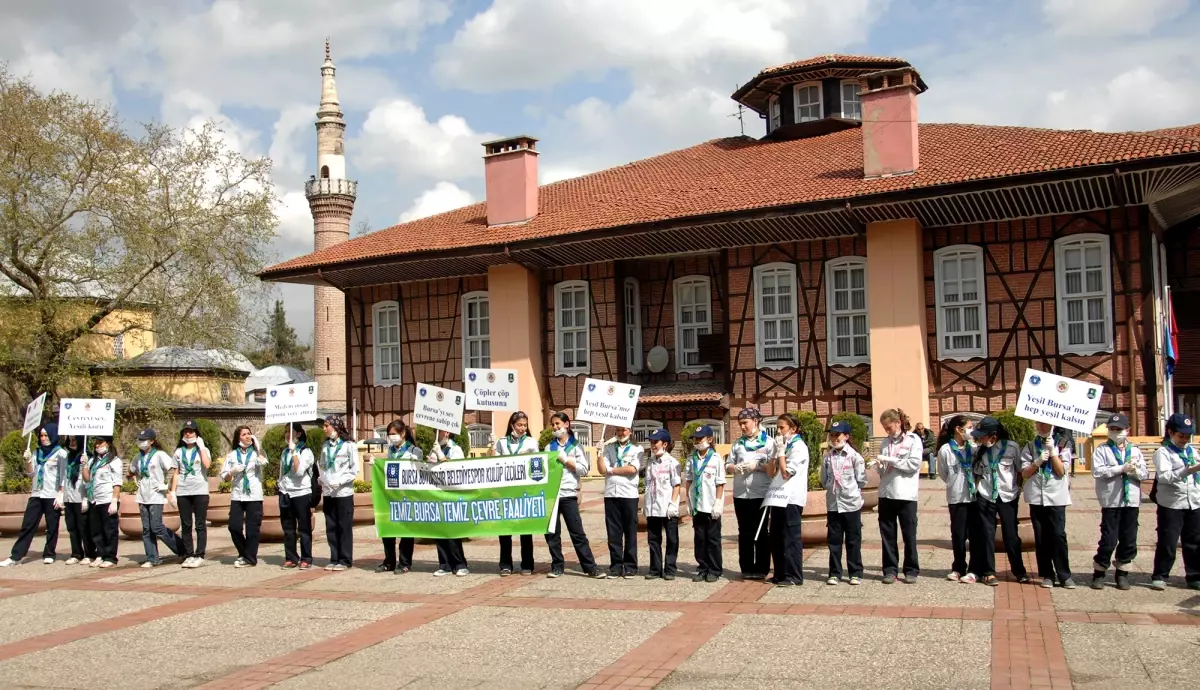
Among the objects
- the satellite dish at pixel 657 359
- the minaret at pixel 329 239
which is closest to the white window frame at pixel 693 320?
the satellite dish at pixel 657 359

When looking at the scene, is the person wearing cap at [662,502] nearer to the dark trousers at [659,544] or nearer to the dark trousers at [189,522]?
the dark trousers at [659,544]

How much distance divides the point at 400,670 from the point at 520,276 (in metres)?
21.2

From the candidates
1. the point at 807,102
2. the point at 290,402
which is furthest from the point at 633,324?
the point at 290,402

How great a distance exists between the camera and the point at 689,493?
10.8 metres

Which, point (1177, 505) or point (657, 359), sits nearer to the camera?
point (1177, 505)

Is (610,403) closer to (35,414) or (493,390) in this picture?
(493,390)

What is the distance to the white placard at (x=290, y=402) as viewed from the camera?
523 inches

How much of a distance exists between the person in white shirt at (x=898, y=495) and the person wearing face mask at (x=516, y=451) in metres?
3.54

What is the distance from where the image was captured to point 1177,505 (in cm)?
962

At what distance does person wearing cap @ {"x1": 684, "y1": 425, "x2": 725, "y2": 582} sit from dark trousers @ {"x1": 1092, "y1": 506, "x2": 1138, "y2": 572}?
10.8 feet

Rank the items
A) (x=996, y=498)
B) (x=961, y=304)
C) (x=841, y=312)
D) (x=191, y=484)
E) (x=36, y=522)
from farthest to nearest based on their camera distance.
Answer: (x=841, y=312), (x=961, y=304), (x=36, y=522), (x=191, y=484), (x=996, y=498)

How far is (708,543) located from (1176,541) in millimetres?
4033

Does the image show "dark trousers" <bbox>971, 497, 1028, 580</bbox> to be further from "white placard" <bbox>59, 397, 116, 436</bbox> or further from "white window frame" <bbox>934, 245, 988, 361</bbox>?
"white window frame" <bbox>934, 245, 988, 361</bbox>

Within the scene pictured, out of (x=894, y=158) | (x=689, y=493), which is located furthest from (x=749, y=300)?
(x=689, y=493)
